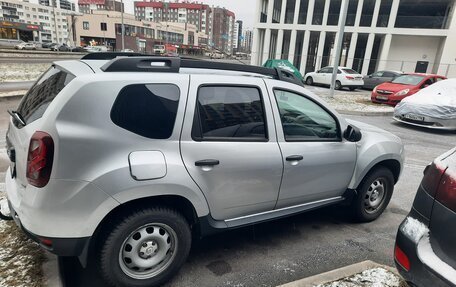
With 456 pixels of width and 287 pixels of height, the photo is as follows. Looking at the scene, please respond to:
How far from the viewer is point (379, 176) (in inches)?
152

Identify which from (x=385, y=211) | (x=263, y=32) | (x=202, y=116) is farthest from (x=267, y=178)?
(x=263, y=32)

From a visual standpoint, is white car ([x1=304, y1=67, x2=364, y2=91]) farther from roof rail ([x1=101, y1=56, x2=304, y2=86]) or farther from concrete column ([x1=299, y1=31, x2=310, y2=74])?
roof rail ([x1=101, y1=56, x2=304, y2=86])

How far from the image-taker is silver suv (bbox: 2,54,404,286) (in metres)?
2.21

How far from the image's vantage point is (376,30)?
32094 mm

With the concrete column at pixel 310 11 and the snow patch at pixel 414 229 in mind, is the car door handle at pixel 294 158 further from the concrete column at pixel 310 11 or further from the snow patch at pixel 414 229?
the concrete column at pixel 310 11

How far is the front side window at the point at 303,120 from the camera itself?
10.4 feet

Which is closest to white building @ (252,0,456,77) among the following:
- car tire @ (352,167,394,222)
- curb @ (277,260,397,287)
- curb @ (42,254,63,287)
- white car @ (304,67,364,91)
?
white car @ (304,67,364,91)

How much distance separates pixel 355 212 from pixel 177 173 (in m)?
2.45

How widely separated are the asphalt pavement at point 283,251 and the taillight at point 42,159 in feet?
3.21

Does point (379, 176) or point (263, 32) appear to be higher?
point (263, 32)

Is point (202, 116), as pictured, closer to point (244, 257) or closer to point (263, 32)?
point (244, 257)

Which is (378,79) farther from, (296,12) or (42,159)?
(42,159)

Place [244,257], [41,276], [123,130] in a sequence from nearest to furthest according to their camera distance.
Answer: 1. [123,130]
2. [41,276]
3. [244,257]

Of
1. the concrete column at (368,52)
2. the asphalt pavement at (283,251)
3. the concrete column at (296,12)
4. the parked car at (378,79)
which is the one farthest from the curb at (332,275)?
the concrete column at (296,12)
